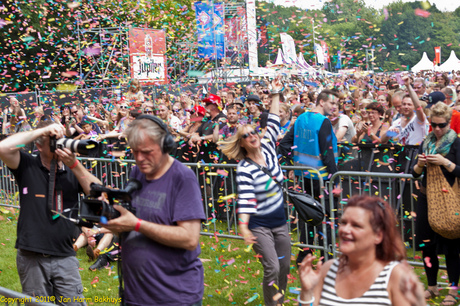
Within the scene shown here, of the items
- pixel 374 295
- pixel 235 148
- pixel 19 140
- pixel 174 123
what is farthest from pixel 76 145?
pixel 174 123

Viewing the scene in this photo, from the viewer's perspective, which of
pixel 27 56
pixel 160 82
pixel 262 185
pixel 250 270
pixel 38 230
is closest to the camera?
pixel 38 230

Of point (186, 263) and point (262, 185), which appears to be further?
point (262, 185)

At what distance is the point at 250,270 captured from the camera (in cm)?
758

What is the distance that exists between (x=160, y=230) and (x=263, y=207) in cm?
214

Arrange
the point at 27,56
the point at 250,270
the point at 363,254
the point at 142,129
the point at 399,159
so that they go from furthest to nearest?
the point at 27,56 < the point at 399,159 < the point at 250,270 < the point at 142,129 < the point at 363,254

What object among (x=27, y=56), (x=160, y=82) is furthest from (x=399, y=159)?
(x=27, y=56)

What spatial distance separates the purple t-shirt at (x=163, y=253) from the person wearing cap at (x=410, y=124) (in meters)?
5.19

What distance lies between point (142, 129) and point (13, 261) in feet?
19.3

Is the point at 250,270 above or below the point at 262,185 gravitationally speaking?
below

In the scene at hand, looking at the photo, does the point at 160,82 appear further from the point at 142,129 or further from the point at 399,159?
the point at 142,129

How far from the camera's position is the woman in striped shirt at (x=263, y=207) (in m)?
5.35

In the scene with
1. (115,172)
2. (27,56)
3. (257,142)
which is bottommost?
(115,172)

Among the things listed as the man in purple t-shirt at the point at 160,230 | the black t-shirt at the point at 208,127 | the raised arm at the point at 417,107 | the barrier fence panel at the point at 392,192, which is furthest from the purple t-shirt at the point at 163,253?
the black t-shirt at the point at 208,127

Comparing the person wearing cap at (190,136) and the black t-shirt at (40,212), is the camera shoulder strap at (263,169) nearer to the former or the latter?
the black t-shirt at (40,212)
